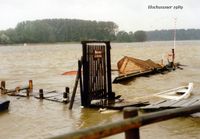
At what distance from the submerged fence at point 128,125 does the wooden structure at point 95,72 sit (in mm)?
9156

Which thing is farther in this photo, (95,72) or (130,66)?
(130,66)

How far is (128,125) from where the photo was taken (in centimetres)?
357

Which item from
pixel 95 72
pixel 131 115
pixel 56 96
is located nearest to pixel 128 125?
pixel 131 115

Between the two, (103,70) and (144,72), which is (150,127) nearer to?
(103,70)

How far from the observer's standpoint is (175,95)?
15641 mm

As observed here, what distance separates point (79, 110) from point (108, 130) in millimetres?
10075

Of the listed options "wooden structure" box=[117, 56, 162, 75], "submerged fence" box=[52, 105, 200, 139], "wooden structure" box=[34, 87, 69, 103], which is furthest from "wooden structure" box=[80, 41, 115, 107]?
"wooden structure" box=[117, 56, 162, 75]

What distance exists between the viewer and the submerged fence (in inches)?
125

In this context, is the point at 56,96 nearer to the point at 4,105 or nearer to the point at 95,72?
the point at 4,105

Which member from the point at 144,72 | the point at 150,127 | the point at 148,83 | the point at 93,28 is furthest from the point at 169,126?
the point at 93,28

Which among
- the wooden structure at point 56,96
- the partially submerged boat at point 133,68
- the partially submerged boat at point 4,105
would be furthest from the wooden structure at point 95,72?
the partially submerged boat at point 133,68

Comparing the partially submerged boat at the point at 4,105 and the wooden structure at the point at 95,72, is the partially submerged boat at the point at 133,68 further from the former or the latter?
the partially submerged boat at the point at 4,105

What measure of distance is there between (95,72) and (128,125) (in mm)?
9911

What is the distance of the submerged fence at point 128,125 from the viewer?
3.17m
